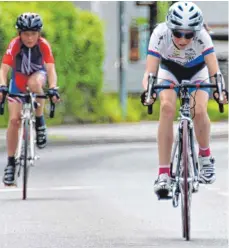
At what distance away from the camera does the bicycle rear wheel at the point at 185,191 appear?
9328 millimetres

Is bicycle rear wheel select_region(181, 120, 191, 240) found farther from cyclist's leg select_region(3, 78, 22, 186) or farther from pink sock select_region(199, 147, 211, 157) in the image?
cyclist's leg select_region(3, 78, 22, 186)

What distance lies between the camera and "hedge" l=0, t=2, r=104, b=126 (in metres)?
24.9

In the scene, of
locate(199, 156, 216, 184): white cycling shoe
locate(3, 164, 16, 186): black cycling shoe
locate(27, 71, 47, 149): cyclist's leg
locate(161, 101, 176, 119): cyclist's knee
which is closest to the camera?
locate(161, 101, 176, 119): cyclist's knee

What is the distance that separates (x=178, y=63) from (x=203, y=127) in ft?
1.80

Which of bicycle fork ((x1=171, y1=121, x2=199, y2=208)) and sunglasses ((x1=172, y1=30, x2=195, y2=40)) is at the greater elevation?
sunglasses ((x1=172, y1=30, x2=195, y2=40))

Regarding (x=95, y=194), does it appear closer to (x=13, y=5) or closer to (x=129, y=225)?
(x=129, y=225)

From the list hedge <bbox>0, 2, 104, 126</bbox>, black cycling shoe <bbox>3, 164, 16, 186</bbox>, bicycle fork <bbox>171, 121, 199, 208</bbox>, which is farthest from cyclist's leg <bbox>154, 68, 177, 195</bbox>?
hedge <bbox>0, 2, 104, 126</bbox>

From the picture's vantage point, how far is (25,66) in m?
12.9

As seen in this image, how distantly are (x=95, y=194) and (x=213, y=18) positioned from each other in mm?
22510

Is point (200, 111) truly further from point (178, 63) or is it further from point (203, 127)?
point (178, 63)

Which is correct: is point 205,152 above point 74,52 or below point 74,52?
below

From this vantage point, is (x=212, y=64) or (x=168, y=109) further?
(x=212, y=64)

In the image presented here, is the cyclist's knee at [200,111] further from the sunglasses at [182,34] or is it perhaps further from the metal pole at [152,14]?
the metal pole at [152,14]

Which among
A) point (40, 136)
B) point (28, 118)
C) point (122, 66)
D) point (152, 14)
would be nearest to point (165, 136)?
point (28, 118)
